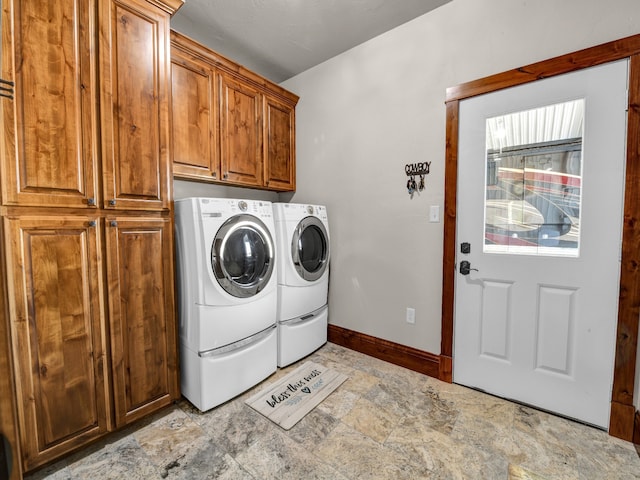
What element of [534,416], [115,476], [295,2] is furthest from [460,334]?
[295,2]

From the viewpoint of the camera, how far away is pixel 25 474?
123cm

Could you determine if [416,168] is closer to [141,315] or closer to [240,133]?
[240,133]

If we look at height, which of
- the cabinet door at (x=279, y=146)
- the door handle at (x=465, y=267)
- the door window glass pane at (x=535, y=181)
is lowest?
the door handle at (x=465, y=267)

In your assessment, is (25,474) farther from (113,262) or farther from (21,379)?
(113,262)

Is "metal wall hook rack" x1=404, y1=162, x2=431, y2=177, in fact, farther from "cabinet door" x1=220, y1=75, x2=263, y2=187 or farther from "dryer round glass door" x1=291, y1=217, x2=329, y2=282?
"cabinet door" x1=220, y1=75, x2=263, y2=187

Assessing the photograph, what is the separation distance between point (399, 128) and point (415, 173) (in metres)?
0.39

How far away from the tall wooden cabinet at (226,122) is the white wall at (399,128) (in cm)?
25

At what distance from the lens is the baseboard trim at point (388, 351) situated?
6.82ft

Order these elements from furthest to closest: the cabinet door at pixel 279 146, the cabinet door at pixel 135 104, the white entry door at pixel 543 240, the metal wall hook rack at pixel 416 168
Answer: the cabinet door at pixel 279 146
the metal wall hook rack at pixel 416 168
the white entry door at pixel 543 240
the cabinet door at pixel 135 104

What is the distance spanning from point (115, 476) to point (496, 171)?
2.65m

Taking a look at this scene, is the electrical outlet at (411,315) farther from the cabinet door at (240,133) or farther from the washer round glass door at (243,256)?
the cabinet door at (240,133)

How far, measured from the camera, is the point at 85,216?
1339 mm

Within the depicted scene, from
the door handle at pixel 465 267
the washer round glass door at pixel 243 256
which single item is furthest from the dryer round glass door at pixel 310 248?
the door handle at pixel 465 267

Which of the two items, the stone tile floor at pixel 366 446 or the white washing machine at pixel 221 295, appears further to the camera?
the white washing machine at pixel 221 295
